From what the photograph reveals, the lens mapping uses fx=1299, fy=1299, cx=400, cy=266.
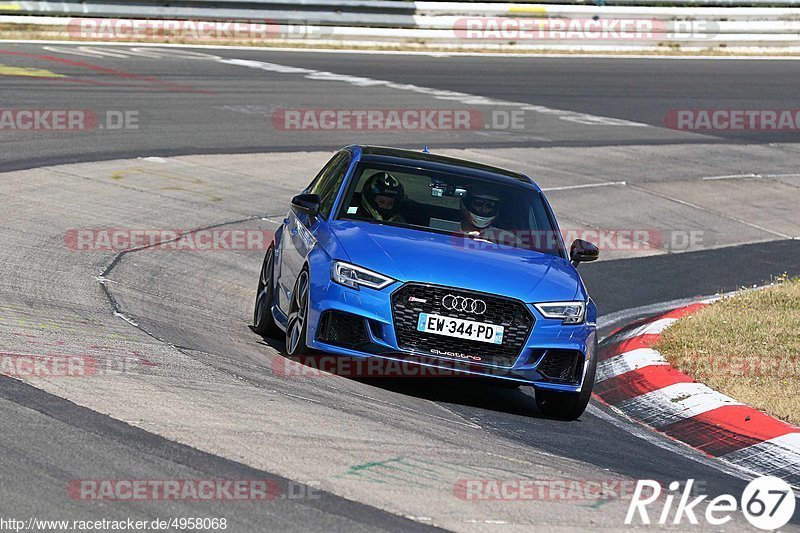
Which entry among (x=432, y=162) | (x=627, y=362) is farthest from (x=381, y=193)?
(x=627, y=362)

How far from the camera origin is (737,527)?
5.82 metres

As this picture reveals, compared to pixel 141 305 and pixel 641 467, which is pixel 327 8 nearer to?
pixel 141 305

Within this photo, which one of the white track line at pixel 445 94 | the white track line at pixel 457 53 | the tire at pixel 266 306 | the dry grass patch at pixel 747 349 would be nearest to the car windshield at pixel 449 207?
the tire at pixel 266 306

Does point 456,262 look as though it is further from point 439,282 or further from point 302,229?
point 302,229

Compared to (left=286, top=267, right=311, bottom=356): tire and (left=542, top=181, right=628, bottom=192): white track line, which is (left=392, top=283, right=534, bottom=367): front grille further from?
(left=542, top=181, right=628, bottom=192): white track line

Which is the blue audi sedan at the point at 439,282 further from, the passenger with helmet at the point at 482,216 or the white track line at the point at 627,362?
the white track line at the point at 627,362

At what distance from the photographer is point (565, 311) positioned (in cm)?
830

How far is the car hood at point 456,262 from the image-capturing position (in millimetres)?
8062

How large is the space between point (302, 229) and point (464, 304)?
1.81 meters

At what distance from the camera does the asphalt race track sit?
5.54m

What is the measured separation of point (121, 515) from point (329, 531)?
0.78 metres

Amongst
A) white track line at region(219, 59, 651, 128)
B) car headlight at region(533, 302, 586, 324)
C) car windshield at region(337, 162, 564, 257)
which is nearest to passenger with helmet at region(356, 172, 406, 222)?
car windshield at region(337, 162, 564, 257)

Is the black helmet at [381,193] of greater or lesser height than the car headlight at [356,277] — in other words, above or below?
above

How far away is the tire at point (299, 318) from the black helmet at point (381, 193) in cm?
78
